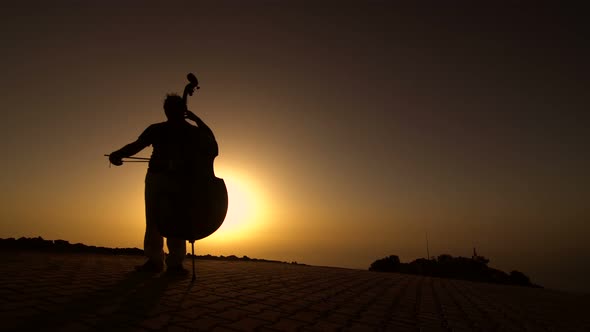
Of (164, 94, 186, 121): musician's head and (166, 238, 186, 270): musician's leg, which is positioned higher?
(164, 94, 186, 121): musician's head

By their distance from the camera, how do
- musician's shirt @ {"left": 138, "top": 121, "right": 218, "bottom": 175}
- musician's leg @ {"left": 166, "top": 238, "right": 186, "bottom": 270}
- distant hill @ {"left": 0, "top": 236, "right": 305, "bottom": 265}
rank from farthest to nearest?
distant hill @ {"left": 0, "top": 236, "right": 305, "bottom": 265} < musician's leg @ {"left": 166, "top": 238, "right": 186, "bottom": 270} < musician's shirt @ {"left": 138, "top": 121, "right": 218, "bottom": 175}

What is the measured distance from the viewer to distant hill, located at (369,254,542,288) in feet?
51.4

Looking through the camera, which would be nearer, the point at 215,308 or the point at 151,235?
the point at 215,308

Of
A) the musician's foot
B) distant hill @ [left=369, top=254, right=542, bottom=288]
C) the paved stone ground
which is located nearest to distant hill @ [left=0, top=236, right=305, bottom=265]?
the paved stone ground

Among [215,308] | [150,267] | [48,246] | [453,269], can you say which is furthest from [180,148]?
[453,269]

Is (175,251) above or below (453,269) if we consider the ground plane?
above

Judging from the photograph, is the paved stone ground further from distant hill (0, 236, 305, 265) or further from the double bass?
distant hill (0, 236, 305, 265)

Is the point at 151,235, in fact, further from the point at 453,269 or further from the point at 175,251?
the point at 453,269

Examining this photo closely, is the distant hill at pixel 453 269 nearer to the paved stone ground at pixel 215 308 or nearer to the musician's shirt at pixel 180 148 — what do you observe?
the paved stone ground at pixel 215 308

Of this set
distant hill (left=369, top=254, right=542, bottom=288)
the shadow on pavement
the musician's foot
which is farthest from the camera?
distant hill (left=369, top=254, right=542, bottom=288)

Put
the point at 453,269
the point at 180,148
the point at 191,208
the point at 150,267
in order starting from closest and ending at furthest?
the point at 191,208, the point at 180,148, the point at 150,267, the point at 453,269

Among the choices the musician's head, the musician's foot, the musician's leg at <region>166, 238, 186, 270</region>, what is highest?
the musician's head

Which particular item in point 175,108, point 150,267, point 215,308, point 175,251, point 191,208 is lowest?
point 215,308

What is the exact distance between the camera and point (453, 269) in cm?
1686
